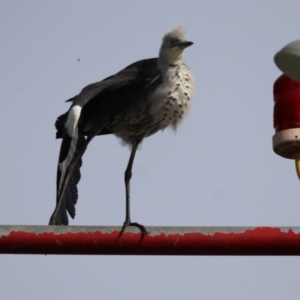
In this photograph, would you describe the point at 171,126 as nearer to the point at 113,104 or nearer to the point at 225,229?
the point at 113,104

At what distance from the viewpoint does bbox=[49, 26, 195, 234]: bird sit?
7.18 m

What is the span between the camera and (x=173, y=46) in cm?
761

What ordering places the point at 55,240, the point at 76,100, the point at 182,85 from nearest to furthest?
the point at 55,240
the point at 76,100
the point at 182,85

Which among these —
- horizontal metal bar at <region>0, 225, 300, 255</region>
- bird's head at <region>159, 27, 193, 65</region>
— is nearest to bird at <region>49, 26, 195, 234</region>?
bird's head at <region>159, 27, 193, 65</region>

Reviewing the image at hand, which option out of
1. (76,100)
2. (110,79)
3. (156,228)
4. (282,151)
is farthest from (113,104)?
(156,228)

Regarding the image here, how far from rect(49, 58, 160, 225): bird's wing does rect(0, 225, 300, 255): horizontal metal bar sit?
2.31m

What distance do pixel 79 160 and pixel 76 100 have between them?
0.70 m

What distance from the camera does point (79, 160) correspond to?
24.2 ft

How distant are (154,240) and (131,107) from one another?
3.26 m

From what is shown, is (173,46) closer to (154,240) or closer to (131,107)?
(131,107)

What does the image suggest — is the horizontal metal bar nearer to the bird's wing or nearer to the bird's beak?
the bird's wing

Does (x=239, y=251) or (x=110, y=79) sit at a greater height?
(x=110, y=79)

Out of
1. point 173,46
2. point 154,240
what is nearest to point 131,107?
point 173,46

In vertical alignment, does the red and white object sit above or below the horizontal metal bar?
above
